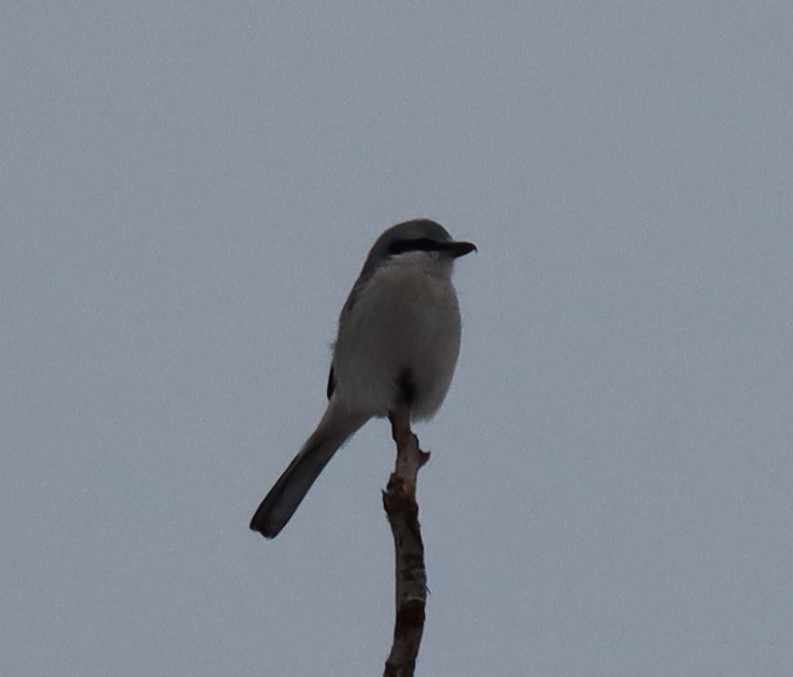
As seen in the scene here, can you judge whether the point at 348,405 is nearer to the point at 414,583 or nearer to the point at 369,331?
the point at 369,331

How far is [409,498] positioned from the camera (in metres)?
3.96

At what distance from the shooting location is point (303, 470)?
759cm

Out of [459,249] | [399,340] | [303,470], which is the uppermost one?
[459,249]

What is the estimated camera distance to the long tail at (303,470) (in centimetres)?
720

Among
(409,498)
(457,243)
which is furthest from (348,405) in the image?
(409,498)

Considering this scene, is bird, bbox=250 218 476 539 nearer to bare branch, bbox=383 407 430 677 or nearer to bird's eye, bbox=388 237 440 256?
bird's eye, bbox=388 237 440 256

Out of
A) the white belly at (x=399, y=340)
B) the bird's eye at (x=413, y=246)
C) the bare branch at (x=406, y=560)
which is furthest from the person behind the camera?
the bird's eye at (x=413, y=246)

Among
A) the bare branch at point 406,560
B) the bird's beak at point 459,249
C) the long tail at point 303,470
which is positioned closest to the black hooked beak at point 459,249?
the bird's beak at point 459,249

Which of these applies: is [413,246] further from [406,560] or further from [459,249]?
[406,560]

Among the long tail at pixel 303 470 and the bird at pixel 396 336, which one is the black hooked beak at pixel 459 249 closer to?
the bird at pixel 396 336

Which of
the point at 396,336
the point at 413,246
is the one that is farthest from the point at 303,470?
the point at 413,246

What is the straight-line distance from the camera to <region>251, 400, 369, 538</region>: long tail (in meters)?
7.20

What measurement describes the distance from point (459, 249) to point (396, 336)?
2.10 feet

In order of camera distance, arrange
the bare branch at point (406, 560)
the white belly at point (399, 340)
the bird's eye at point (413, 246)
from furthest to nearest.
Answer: the bird's eye at point (413, 246) → the white belly at point (399, 340) → the bare branch at point (406, 560)
